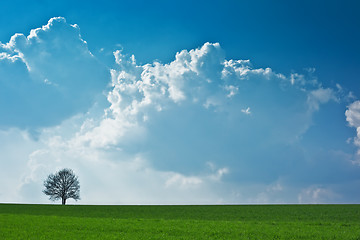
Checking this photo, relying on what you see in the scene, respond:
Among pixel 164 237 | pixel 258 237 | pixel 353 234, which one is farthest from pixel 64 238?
pixel 353 234

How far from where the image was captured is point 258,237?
24.4 m

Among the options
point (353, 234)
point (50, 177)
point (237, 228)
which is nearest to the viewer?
point (353, 234)

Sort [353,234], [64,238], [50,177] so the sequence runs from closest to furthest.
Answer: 1. [64,238]
2. [353,234]
3. [50,177]

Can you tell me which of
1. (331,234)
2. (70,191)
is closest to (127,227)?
(331,234)

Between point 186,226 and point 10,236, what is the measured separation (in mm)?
14230

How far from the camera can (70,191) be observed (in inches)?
3162

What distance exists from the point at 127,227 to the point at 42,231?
6962mm

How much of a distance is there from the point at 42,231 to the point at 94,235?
5.16 metres

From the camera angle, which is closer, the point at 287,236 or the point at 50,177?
the point at 287,236

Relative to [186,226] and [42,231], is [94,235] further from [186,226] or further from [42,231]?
[186,226]

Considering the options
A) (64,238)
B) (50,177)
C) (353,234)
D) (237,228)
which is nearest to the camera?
(64,238)

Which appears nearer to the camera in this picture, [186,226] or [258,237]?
[258,237]

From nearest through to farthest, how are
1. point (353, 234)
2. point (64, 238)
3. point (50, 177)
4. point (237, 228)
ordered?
point (64, 238) → point (353, 234) → point (237, 228) → point (50, 177)

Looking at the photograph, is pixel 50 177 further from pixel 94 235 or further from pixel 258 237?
pixel 258 237
